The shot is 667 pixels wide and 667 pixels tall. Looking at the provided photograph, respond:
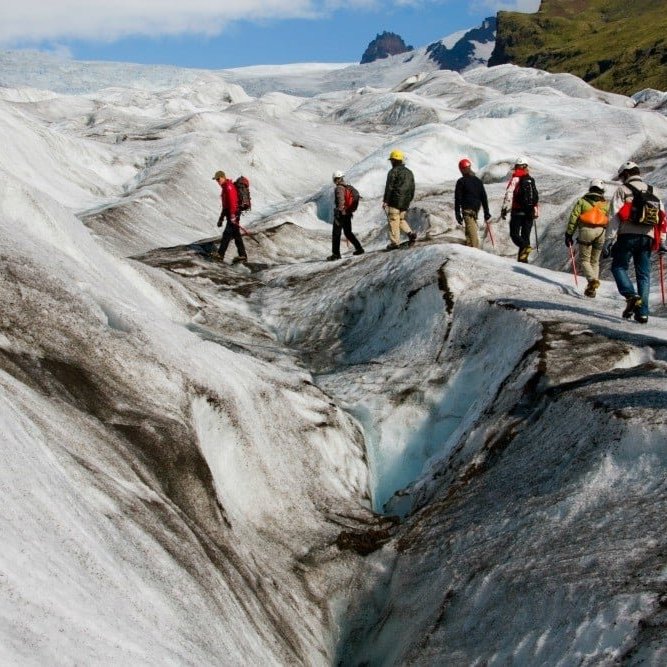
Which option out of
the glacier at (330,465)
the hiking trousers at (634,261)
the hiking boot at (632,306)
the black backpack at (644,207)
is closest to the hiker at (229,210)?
the glacier at (330,465)

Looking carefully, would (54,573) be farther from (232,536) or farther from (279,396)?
(279,396)

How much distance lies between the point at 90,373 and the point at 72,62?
195 meters

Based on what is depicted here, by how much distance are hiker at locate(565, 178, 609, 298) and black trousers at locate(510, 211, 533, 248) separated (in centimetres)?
348

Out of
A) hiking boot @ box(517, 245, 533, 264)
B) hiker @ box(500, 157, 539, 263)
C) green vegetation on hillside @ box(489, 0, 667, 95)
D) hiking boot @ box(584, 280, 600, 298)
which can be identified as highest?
green vegetation on hillside @ box(489, 0, 667, 95)

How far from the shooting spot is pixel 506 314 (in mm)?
12625

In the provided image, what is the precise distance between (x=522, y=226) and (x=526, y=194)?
853 mm

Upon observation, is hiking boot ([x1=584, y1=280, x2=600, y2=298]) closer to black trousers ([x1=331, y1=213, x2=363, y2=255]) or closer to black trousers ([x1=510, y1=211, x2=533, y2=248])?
black trousers ([x1=510, y1=211, x2=533, y2=248])

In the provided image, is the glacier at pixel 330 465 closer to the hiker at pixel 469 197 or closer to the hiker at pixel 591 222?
the hiker at pixel 591 222

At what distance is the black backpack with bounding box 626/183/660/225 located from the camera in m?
12.4

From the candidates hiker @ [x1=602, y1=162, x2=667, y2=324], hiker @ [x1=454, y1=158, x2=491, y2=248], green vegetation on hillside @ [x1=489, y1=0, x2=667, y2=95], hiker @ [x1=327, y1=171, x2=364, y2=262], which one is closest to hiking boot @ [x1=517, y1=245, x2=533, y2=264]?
hiker @ [x1=454, y1=158, x2=491, y2=248]

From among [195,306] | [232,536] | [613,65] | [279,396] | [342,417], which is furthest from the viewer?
[613,65]

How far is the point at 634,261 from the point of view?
12961 mm

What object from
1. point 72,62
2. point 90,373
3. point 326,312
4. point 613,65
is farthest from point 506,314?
point 72,62

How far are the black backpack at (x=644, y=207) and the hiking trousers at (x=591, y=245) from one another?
2.00 meters
